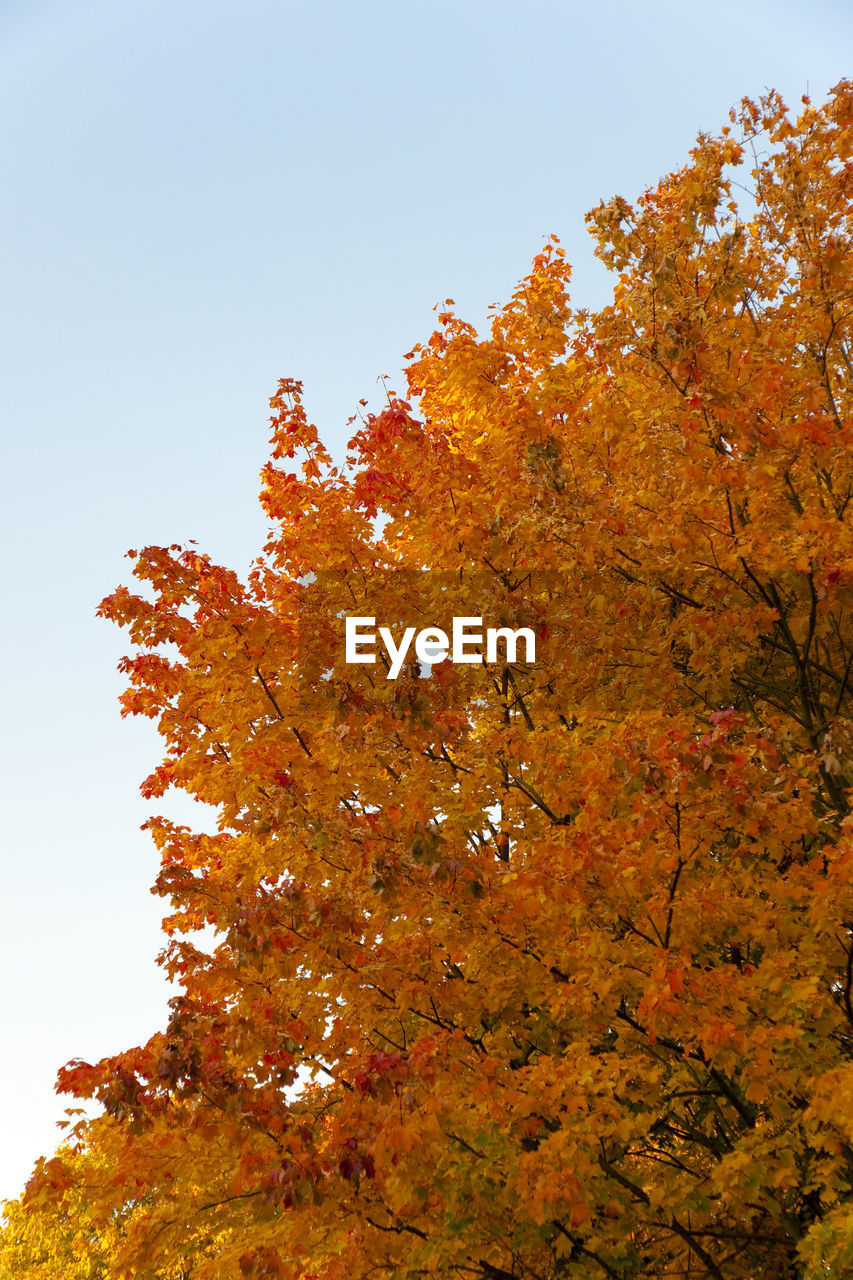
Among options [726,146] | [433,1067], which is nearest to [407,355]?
[726,146]

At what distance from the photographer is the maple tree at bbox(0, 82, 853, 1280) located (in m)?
5.77

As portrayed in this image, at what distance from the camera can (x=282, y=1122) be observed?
252 inches

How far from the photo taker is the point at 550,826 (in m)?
7.08

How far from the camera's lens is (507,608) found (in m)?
7.15

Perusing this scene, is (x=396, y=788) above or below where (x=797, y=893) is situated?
above

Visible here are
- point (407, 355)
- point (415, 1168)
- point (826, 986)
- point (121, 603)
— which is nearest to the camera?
point (415, 1168)

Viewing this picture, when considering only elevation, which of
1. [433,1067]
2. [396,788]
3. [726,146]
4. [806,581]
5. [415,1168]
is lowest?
[415,1168]

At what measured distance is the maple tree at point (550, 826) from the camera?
5766 mm

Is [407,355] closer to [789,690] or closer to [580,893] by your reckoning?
[789,690]

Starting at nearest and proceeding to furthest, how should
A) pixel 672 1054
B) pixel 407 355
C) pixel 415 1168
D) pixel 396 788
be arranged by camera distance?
pixel 415 1168
pixel 672 1054
pixel 396 788
pixel 407 355

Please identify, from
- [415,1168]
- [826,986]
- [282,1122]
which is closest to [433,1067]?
[415,1168]

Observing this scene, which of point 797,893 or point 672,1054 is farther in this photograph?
point 672,1054

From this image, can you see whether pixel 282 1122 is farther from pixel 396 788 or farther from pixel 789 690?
pixel 789 690

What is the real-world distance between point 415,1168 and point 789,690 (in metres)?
5.22
